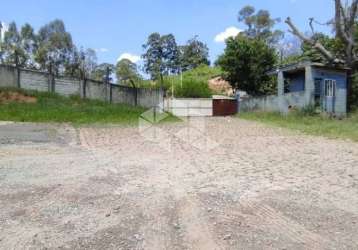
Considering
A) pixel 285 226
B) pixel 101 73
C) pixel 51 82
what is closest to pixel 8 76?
pixel 51 82

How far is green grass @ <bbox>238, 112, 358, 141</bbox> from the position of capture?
1149 centimetres

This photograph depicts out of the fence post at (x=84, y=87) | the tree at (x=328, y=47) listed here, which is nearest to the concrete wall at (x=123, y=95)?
the fence post at (x=84, y=87)

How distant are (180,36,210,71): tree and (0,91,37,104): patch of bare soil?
97.6 ft

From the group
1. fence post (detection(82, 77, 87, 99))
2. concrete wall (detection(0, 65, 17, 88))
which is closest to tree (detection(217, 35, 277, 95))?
fence post (detection(82, 77, 87, 99))

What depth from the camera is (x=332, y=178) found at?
209 inches

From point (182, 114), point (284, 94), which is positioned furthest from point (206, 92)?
point (284, 94)

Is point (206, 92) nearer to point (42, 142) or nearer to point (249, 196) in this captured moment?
point (42, 142)

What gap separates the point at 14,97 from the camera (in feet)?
62.1

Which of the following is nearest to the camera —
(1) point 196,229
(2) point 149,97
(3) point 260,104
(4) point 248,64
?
(1) point 196,229

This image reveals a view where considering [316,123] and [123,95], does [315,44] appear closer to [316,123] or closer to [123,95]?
[316,123]

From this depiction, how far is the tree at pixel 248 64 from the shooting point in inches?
913

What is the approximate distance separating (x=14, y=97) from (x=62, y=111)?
12.0 feet

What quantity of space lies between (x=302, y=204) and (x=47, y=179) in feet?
10.7

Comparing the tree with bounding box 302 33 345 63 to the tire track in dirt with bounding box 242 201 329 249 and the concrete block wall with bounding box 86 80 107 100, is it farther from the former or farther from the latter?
the tire track in dirt with bounding box 242 201 329 249
